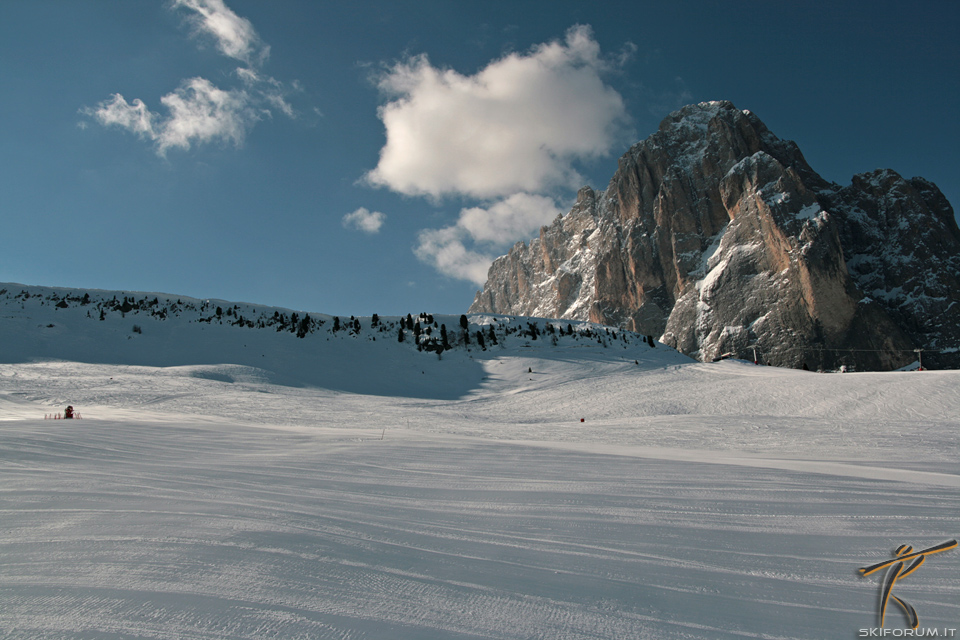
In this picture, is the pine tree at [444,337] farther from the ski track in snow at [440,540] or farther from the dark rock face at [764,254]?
the dark rock face at [764,254]

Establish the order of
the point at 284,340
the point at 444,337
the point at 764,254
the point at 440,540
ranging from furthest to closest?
the point at 764,254
the point at 444,337
the point at 284,340
the point at 440,540

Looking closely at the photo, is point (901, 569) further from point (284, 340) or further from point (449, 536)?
point (284, 340)

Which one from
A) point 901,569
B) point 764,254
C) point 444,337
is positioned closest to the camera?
Result: point 901,569

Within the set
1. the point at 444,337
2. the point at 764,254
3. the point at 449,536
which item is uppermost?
the point at 764,254

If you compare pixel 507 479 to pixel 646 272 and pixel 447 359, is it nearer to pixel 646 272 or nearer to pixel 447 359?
pixel 447 359

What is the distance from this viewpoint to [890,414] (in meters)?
13.0

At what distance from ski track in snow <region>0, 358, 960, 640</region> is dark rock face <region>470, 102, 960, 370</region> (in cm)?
→ 10438

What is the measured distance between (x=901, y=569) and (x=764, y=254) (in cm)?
11564

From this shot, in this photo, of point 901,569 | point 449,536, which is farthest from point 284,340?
point 901,569

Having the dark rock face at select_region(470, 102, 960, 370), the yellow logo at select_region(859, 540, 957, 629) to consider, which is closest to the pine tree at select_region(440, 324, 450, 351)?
the yellow logo at select_region(859, 540, 957, 629)

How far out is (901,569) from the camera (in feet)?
7.89

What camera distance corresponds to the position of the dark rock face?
90875mm

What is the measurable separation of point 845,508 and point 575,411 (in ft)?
47.1

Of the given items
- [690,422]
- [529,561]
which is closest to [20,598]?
[529,561]
